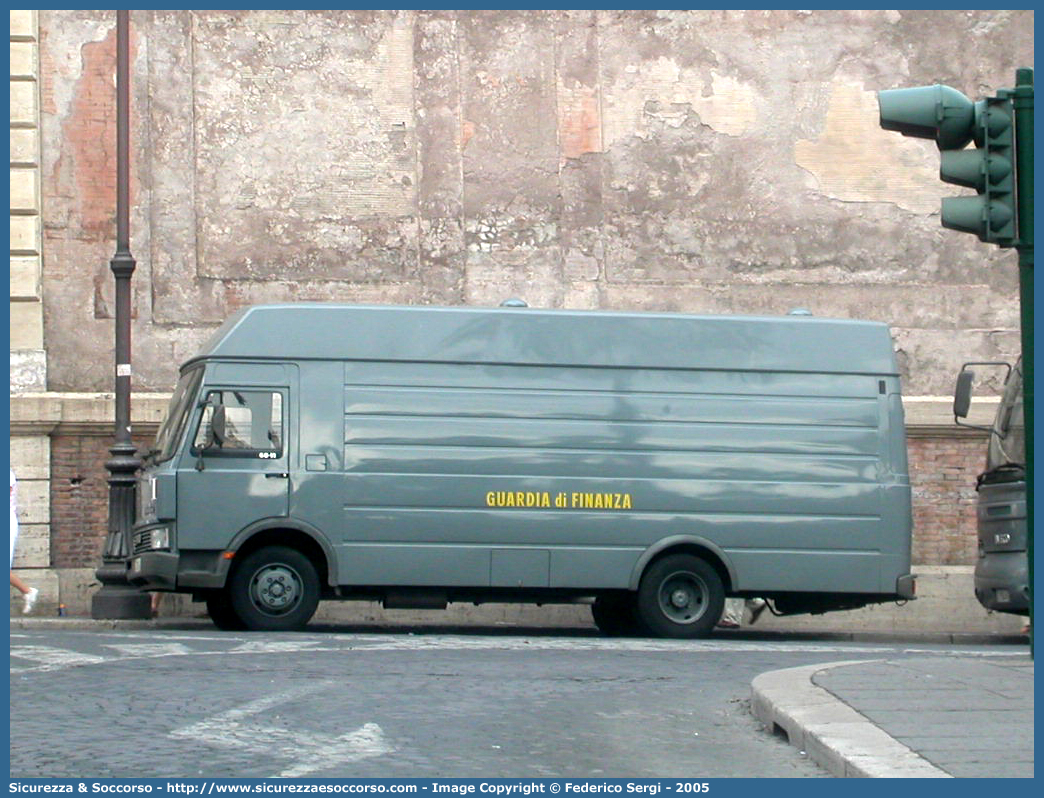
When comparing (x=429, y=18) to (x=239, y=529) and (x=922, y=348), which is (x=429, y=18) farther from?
(x=239, y=529)

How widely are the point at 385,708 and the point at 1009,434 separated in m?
8.70

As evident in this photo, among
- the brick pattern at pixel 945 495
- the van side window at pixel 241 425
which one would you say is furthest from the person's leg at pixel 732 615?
the van side window at pixel 241 425

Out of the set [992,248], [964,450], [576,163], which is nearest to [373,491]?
[576,163]

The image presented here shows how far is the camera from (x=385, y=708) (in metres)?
9.38

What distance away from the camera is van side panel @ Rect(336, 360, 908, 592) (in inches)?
608

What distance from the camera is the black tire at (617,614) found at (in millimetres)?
15995

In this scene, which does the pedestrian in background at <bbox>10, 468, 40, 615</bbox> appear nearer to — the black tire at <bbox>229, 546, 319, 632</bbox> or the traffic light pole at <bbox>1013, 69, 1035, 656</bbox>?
the black tire at <bbox>229, 546, 319, 632</bbox>

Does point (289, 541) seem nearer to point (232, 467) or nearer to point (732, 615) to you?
point (232, 467)

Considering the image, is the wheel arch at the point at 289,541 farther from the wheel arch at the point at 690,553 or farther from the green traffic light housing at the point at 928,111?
the green traffic light housing at the point at 928,111

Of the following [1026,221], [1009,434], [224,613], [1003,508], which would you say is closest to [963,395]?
[1009,434]

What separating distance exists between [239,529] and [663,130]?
8.82 m

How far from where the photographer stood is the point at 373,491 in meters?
15.4

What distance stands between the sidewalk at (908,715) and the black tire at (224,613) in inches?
234

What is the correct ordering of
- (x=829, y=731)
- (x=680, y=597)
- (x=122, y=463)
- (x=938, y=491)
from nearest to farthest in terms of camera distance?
(x=829, y=731)
(x=680, y=597)
(x=122, y=463)
(x=938, y=491)
